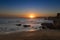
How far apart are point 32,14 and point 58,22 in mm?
2834

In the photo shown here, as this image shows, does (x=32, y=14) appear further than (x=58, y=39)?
Yes

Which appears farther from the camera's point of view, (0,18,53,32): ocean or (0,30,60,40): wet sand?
(0,18,53,32): ocean

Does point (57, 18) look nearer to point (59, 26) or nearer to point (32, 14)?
point (59, 26)

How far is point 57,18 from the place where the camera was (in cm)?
1362

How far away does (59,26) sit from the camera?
12008mm

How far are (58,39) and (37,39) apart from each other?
2.89 feet

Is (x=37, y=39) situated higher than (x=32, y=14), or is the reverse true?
(x=32, y=14)

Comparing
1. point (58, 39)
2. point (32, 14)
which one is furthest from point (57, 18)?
point (58, 39)

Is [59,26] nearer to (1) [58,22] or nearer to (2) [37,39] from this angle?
(1) [58,22]

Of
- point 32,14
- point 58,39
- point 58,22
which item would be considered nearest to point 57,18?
point 58,22

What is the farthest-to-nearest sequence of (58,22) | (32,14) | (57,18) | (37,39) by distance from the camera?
1. (57,18)
2. (58,22)
3. (32,14)
4. (37,39)

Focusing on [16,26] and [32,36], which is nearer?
[32,36]

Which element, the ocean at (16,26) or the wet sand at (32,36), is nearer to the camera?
the wet sand at (32,36)

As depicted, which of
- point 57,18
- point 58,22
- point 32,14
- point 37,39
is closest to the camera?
point 37,39
